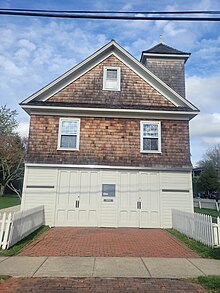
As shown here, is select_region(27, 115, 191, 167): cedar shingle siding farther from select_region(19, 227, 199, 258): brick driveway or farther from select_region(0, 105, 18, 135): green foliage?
select_region(0, 105, 18, 135): green foliage

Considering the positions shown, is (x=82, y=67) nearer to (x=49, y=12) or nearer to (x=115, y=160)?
(x=115, y=160)

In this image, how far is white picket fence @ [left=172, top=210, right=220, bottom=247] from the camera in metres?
8.35

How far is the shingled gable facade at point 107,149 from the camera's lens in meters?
12.7

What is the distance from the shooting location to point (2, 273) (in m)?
5.58

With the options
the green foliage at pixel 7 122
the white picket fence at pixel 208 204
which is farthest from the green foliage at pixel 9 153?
the white picket fence at pixel 208 204

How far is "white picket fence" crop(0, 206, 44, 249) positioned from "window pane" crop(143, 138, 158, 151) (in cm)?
597

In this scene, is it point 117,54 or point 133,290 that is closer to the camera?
point 133,290

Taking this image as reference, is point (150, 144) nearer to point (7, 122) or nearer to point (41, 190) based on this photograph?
point (41, 190)

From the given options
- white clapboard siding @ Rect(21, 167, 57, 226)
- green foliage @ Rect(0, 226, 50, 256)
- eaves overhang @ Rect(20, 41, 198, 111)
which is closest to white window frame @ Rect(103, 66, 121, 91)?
eaves overhang @ Rect(20, 41, 198, 111)

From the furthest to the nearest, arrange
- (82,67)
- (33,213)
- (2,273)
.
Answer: (82,67)
(33,213)
(2,273)

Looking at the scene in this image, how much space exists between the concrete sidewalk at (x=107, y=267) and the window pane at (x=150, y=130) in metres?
7.49

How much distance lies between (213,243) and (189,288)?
3748mm

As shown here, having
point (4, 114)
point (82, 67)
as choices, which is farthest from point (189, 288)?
point (4, 114)

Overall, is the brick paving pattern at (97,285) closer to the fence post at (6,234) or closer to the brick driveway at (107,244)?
the brick driveway at (107,244)
